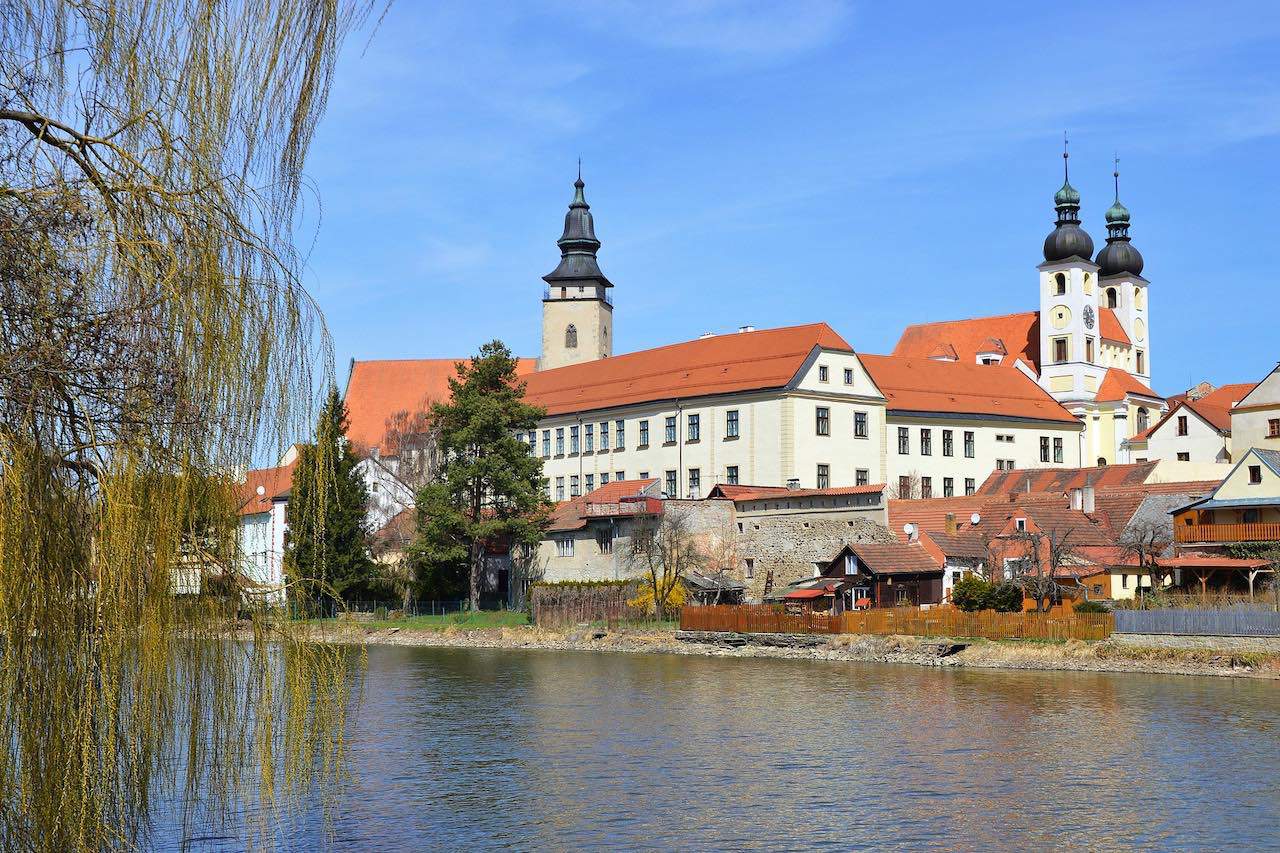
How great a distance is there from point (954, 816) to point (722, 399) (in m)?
52.1

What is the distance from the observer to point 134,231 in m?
8.78

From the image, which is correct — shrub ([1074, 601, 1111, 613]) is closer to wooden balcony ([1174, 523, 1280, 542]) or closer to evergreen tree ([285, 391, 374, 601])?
wooden balcony ([1174, 523, 1280, 542])

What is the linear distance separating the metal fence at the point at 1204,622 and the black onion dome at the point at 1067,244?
58.5 meters

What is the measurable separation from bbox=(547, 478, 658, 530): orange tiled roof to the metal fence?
2607 centimetres

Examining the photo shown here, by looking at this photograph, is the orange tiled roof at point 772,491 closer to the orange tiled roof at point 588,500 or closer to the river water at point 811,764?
the orange tiled roof at point 588,500

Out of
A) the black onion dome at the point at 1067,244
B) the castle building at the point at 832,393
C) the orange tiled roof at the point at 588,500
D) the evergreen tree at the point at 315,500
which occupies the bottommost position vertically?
the evergreen tree at the point at 315,500

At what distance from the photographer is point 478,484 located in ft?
208

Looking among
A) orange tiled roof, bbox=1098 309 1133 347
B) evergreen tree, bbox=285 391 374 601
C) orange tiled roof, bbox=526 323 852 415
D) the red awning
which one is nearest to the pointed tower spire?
orange tiled roof, bbox=526 323 852 415

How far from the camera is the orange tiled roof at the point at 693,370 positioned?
7281cm

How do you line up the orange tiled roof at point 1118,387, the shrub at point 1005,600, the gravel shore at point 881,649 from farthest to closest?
the orange tiled roof at point 1118,387 → the shrub at point 1005,600 → the gravel shore at point 881,649

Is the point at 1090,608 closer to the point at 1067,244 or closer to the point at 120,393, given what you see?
the point at 120,393

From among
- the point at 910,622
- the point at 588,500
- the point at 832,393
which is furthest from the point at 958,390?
the point at 910,622

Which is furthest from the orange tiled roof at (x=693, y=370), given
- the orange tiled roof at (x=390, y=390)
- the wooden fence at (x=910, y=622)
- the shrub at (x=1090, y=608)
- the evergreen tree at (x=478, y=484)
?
the shrub at (x=1090, y=608)

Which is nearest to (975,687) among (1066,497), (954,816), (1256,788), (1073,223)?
(1256,788)
